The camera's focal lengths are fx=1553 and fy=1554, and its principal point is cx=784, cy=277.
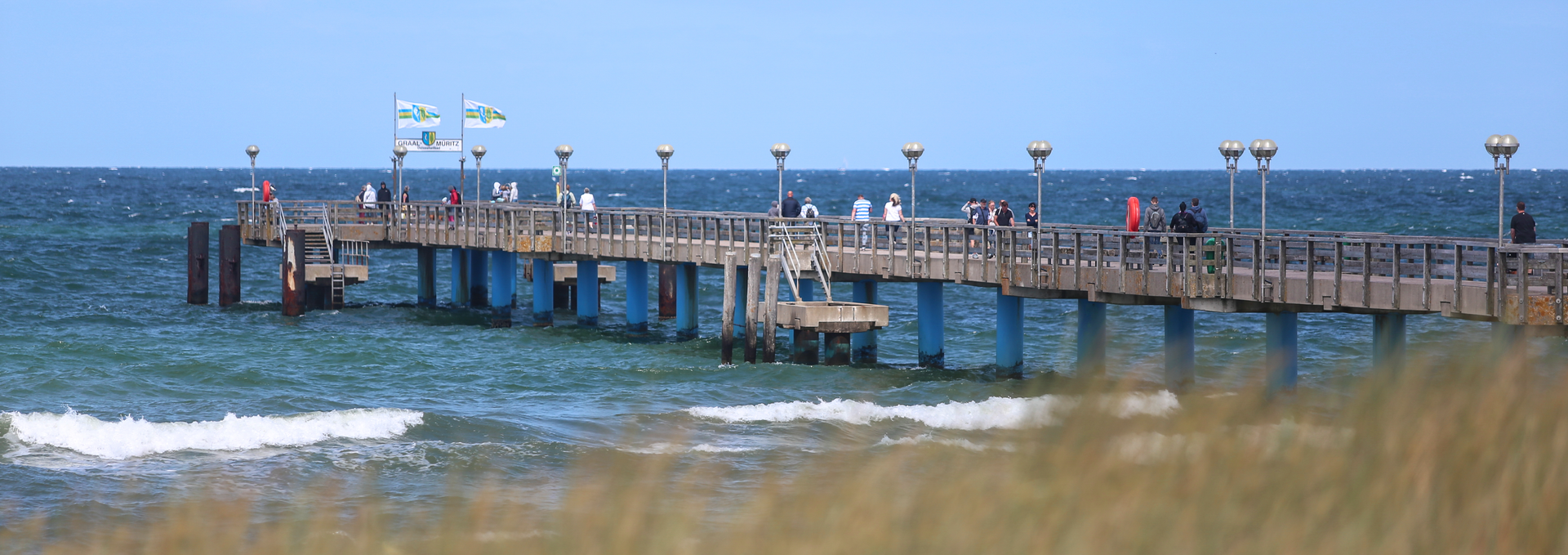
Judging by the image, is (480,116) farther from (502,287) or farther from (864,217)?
(864,217)

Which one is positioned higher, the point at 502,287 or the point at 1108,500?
the point at 1108,500

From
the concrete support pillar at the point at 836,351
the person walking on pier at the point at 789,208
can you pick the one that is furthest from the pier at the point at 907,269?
the person walking on pier at the point at 789,208

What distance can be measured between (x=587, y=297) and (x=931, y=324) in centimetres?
1127

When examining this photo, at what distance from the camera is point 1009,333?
26.4 meters

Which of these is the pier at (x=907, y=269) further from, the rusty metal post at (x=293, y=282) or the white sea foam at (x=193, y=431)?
the white sea foam at (x=193, y=431)

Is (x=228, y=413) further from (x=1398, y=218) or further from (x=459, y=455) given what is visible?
(x=1398, y=218)

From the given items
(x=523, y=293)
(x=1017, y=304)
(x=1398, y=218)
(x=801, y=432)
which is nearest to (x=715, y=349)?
(x=1017, y=304)

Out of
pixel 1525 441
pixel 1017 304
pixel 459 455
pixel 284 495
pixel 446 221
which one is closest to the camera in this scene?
pixel 1525 441

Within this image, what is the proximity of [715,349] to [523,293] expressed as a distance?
2138 cm

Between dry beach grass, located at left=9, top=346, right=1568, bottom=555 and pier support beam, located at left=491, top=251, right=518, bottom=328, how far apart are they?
31744mm

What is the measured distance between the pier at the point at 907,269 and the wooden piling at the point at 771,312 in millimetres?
35

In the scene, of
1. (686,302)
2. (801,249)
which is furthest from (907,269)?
(686,302)

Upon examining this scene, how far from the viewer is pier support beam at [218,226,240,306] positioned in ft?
130

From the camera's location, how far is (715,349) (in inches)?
1266
